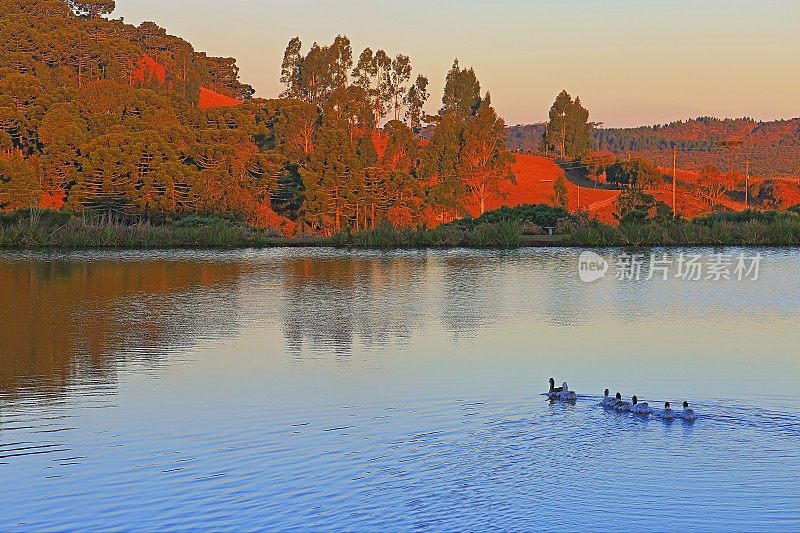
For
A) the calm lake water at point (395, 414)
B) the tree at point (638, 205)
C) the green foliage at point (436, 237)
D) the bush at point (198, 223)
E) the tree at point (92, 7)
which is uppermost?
the tree at point (92, 7)

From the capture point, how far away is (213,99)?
350 ft

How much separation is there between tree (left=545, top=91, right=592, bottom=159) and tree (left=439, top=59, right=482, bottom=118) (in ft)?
70.9

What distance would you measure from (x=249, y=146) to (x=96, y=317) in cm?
5261

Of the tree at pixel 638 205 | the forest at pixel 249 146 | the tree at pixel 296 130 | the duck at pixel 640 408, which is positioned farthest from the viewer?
the tree at pixel 296 130

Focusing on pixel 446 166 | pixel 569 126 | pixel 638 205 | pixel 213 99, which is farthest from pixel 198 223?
pixel 569 126

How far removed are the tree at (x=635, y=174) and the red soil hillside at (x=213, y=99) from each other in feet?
116

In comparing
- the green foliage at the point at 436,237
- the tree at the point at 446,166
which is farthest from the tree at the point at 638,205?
the tree at the point at 446,166

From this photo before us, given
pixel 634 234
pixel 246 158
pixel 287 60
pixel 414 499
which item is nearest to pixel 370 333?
pixel 414 499

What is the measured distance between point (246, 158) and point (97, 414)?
58167 mm

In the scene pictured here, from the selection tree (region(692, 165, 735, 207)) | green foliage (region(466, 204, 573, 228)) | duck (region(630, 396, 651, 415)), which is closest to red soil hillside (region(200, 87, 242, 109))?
tree (region(692, 165, 735, 207))

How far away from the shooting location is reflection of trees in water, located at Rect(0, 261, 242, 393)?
14820 mm

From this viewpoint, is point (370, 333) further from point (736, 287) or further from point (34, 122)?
point (34, 122)

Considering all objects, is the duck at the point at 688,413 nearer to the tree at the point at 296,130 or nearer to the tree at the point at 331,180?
the tree at the point at 331,180

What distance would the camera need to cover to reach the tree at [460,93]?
282 ft
